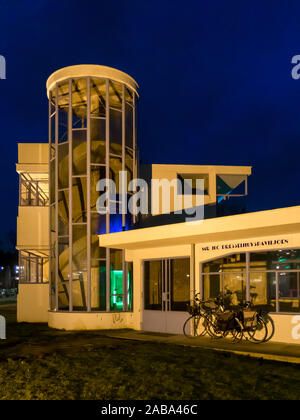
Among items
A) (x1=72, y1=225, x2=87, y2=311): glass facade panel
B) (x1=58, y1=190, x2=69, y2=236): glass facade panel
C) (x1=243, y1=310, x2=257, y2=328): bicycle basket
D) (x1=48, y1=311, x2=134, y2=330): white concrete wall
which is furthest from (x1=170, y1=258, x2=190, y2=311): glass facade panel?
(x1=58, y1=190, x2=69, y2=236): glass facade panel

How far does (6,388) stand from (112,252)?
10.4 meters

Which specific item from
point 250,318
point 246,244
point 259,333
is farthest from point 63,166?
point 259,333

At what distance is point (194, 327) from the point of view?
14367mm

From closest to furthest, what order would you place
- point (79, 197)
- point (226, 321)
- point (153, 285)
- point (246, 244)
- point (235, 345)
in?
point (235, 345) < point (226, 321) < point (246, 244) < point (153, 285) < point (79, 197)

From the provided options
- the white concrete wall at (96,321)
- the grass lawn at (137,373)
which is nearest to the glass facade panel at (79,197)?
the white concrete wall at (96,321)

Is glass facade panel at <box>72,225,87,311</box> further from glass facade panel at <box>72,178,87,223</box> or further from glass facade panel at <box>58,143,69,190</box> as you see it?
glass facade panel at <box>58,143,69,190</box>

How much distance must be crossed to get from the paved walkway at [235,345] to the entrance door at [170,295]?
0.54 metres

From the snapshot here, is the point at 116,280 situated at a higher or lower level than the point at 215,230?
lower

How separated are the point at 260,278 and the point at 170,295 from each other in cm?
329

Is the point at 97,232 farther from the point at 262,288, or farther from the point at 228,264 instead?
the point at 262,288

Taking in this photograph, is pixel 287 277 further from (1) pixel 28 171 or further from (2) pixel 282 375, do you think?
(1) pixel 28 171

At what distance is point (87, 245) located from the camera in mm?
17578

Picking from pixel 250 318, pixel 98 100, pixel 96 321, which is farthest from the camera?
pixel 98 100

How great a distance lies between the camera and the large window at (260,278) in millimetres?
12680
